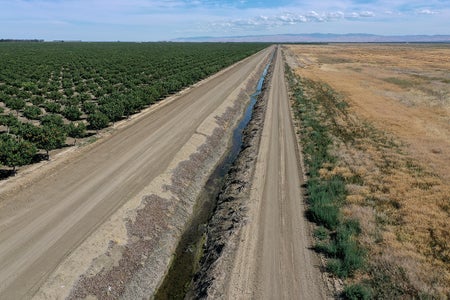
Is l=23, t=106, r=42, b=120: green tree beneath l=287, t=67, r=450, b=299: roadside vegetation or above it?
above

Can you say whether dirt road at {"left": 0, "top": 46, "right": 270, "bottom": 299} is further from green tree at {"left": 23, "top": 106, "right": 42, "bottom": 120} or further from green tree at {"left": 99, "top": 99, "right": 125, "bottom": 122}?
green tree at {"left": 23, "top": 106, "right": 42, "bottom": 120}

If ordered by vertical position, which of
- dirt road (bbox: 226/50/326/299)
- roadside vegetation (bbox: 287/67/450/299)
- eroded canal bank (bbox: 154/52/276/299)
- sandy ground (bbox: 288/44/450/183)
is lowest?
eroded canal bank (bbox: 154/52/276/299)

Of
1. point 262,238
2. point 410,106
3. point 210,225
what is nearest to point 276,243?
point 262,238

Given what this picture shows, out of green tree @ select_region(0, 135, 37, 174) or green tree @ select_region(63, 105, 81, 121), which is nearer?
green tree @ select_region(0, 135, 37, 174)

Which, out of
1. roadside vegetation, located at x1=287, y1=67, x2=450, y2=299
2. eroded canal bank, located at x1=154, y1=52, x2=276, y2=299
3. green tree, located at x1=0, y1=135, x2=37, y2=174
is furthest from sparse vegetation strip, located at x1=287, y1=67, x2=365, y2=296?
green tree, located at x1=0, y1=135, x2=37, y2=174

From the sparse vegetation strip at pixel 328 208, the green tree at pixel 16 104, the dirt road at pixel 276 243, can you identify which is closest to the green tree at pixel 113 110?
the green tree at pixel 16 104

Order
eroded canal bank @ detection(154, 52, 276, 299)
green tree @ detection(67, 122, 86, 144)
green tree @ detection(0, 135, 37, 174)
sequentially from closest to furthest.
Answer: eroded canal bank @ detection(154, 52, 276, 299) < green tree @ detection(0, 135, 37, 174) < green tree @ detection(67, 122, 86, 144)

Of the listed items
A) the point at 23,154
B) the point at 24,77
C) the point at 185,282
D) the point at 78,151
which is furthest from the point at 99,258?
the point at 24,77

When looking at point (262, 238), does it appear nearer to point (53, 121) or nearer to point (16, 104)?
point (53, 121)
